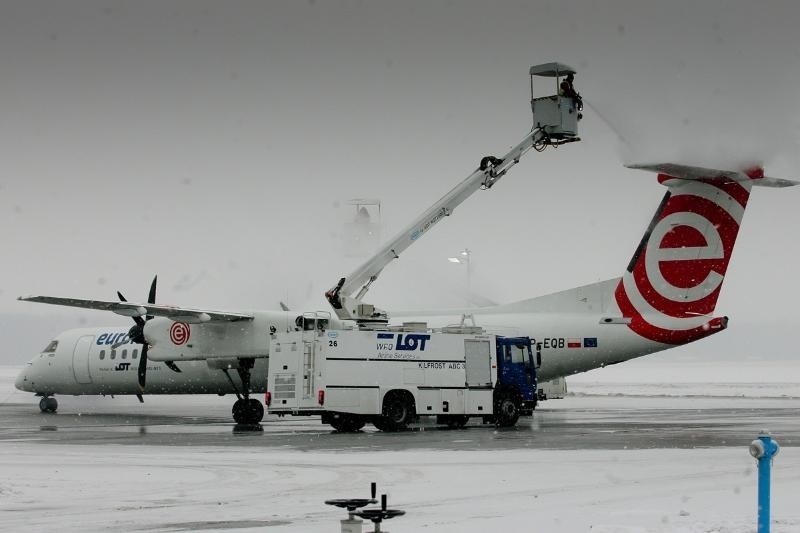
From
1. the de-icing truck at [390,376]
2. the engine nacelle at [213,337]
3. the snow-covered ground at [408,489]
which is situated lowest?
the snow-covered ground at [408,489]

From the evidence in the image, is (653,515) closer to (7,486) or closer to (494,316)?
(7,486)

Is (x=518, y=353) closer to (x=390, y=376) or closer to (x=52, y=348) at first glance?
(x=390, y=376)

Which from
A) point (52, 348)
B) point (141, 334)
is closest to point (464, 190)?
point (141, 334)

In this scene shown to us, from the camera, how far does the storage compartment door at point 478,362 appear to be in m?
29.2

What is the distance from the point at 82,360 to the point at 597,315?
2005 cm

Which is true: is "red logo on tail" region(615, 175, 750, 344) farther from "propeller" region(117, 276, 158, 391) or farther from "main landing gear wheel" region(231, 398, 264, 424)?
"propeller" region(117, 276, 158, 391)

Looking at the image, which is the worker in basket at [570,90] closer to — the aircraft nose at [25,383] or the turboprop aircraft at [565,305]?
the turboprop aircraft at [565,305]

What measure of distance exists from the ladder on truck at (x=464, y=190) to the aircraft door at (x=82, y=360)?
14704 millimetres

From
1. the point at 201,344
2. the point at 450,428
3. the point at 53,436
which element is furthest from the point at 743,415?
the point at 53,436

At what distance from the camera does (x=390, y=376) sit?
27.8 m

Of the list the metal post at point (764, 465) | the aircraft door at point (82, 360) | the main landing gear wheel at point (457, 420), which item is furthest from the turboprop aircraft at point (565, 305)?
the metal post at point (764, 465)

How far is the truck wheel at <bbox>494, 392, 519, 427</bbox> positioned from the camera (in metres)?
29.7

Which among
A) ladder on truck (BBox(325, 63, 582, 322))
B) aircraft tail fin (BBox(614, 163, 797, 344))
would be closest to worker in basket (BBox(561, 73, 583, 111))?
ladder on truck (BBox(325, 63, 582, 322))

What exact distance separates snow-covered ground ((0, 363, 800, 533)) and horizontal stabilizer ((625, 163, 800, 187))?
9.41 m
